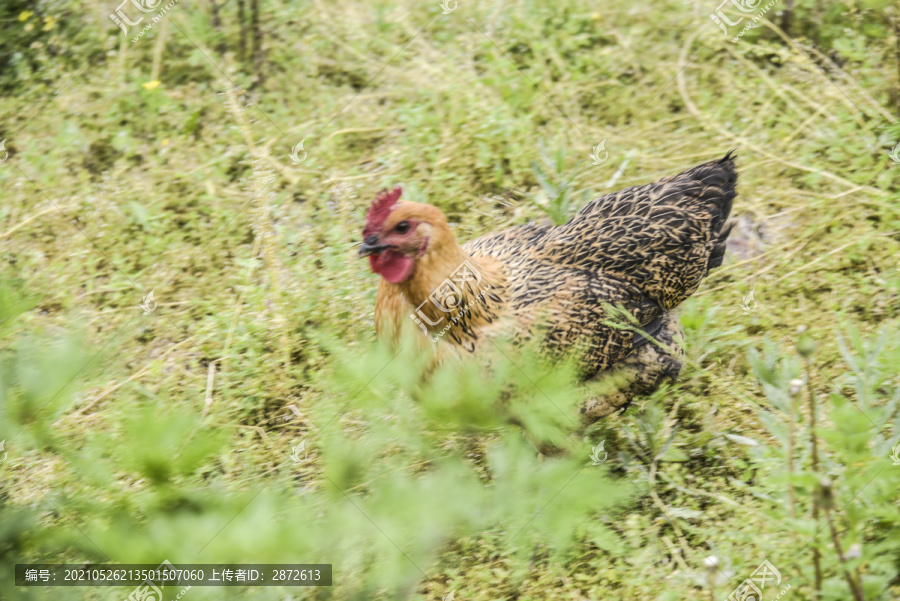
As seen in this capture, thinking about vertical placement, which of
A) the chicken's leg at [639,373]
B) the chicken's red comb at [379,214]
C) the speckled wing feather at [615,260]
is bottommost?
the chicken's leg at [639,373]

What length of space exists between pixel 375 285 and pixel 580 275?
1.28 m

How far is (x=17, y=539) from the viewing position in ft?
4.20

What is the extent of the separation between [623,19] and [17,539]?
561 centimetres

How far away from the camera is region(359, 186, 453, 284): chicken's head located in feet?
9.94

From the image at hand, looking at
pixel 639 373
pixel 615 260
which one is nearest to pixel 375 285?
pixel 615 260

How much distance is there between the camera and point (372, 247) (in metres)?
3.03

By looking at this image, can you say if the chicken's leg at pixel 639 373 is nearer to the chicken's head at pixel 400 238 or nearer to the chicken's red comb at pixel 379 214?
the chicken's head at pixel 400 238

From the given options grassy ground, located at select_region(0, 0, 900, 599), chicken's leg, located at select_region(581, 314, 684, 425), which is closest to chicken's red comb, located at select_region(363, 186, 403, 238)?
grassy ground, located at select_region(0, 0, 900, 599)

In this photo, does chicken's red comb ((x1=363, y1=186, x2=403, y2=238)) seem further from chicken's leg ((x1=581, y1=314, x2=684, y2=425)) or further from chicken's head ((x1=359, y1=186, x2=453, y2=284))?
chicken's leg ((x1=581, y1=314, x2=684, y2=425))

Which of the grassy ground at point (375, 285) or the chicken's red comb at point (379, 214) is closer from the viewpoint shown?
the grassy ground at point (375, 285)

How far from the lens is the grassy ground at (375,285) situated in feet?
3.58

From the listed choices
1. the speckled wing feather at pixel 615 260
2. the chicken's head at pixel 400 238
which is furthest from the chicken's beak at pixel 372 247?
the speckled wing feather at pixel 615 260

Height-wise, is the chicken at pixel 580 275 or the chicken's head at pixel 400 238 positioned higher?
the chicken's head at pixel 400 238

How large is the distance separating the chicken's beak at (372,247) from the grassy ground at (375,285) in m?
0.93
